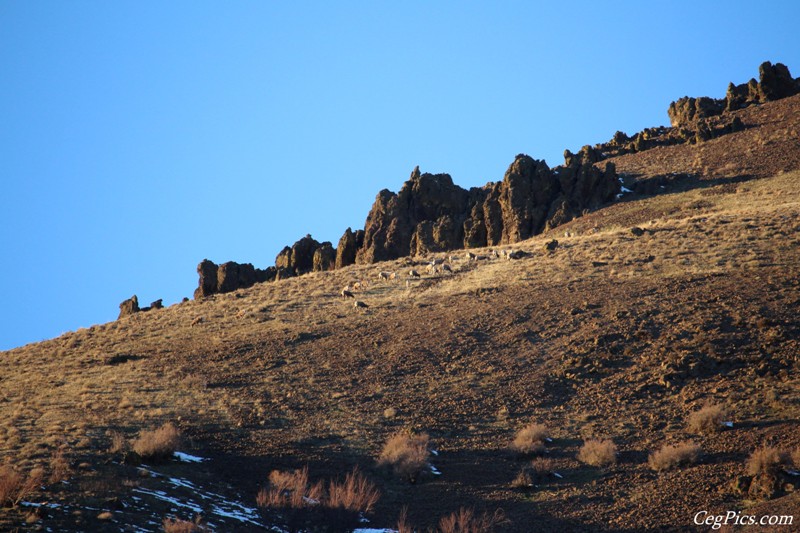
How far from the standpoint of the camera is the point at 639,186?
221 ft

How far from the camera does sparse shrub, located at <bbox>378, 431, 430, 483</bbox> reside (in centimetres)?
2408

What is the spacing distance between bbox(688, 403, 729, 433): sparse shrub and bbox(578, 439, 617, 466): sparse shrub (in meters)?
2.67

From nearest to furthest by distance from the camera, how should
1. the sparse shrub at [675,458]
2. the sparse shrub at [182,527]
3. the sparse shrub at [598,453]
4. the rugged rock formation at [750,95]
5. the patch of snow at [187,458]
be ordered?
the sparse shrub at [182,527] → the sparse shrub at [675,458] → the sparse shrub at [598,453] → the patch of snow at [187,458] → the rugged rock formation at [750,95]

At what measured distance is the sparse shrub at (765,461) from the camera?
20734 millimetres

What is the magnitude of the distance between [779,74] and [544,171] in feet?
135

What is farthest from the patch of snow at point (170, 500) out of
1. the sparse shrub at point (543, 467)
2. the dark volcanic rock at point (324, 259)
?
the dark volcanic rock at point (324, 259)

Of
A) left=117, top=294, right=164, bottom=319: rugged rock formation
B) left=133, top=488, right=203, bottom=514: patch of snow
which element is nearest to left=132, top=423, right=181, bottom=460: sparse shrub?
left=133, top=488, right=203, bottom=514: patch of snow

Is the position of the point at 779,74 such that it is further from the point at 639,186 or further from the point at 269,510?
the point at 269,510

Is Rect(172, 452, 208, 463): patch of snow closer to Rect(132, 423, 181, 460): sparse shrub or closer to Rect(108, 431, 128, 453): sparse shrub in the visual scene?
Rect(132, 423, 181, 460): sparse shrub

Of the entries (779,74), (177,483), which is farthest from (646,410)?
(779,74)

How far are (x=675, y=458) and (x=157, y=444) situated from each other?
49.8ft

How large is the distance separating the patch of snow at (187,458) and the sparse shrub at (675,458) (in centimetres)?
1352

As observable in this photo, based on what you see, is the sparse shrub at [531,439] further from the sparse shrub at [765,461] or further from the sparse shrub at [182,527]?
the sparse shrub at [182,527]

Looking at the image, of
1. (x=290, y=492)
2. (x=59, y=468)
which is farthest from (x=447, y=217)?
(x=59, y=468)
